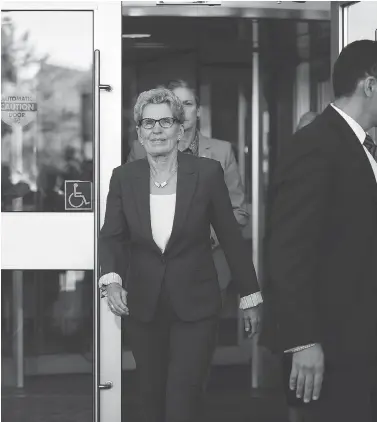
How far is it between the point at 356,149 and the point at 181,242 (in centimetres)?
125

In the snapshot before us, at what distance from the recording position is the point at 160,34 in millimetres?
6980

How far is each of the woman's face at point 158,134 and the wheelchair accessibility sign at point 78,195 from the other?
0.82 meters

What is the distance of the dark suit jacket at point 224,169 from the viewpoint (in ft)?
16.1

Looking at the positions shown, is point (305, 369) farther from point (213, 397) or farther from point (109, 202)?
point (213, 397)

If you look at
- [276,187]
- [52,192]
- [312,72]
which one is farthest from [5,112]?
[312,72]

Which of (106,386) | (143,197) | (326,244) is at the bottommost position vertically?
(106,386)

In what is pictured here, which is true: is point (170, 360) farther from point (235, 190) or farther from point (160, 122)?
point (235, 190)

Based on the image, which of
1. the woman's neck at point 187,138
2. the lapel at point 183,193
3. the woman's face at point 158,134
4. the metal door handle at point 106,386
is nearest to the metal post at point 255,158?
the woman's neck at point 187,138

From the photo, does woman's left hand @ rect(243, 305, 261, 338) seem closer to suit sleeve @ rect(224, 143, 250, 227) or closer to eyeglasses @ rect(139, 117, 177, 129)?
eyeglasses @ rect(139, 117, 177, 129)

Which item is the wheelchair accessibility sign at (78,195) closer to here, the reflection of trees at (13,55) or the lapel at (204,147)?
the reflection of trees at (13,55)

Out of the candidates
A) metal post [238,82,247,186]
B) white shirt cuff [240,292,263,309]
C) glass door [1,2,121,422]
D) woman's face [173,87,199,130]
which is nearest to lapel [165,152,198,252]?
white shirt cuff [240,292,263,309]

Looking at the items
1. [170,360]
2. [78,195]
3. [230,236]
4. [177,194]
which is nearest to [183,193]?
[177,194]

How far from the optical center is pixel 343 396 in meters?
2.69

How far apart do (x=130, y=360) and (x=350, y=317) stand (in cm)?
429
